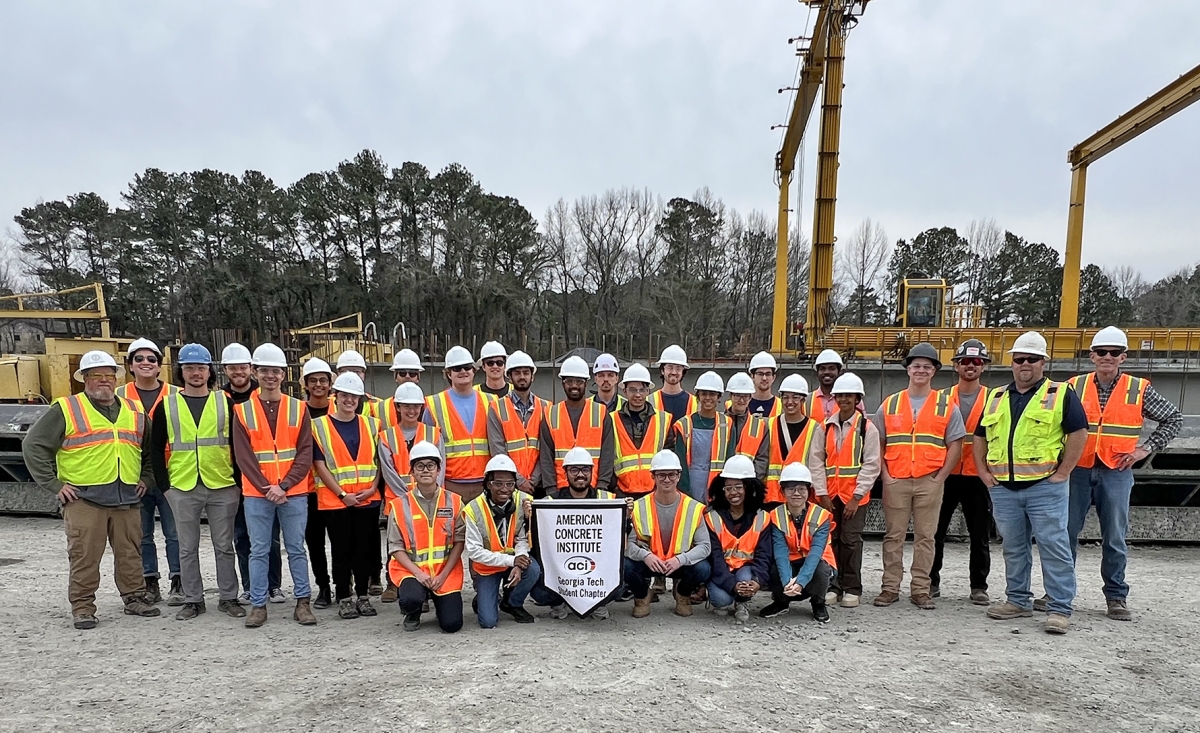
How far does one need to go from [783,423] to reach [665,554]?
1.47 meters

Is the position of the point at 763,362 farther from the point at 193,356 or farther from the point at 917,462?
the point at 193,356

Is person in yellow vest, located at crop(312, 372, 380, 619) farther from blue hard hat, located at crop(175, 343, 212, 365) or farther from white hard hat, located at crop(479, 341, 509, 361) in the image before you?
white hard hat, located at crop(479, 341, 509, 361)

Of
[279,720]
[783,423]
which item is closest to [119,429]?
[279,720]

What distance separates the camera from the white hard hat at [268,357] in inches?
183

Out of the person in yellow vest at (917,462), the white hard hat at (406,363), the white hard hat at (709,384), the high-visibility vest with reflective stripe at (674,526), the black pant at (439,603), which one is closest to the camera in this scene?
the black pant at (439,603)

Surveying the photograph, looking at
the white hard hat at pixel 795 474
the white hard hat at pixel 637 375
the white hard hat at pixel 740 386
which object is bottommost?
the white hard hat at pixel 795 474

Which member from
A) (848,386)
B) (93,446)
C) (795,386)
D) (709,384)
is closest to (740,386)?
(709,384)

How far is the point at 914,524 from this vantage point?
4895 mm

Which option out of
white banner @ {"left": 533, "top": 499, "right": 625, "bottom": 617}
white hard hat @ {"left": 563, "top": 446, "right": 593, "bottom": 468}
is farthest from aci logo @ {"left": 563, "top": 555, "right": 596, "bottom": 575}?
white hard hat @ {"left": 563, "top": 446, "right": 593, "bottom": 468}

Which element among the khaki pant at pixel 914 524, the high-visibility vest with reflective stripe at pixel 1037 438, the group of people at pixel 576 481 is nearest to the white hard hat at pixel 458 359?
the group of people at pixel 576 481

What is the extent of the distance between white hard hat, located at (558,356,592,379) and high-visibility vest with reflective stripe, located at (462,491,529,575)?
3.72ft

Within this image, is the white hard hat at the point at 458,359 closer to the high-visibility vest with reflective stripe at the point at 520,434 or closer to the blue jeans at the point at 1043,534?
the high-visibility vest with reflective stripe at the point at 520,434

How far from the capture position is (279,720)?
3.14 metres

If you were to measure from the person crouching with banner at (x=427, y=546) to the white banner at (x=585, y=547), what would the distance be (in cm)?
66
